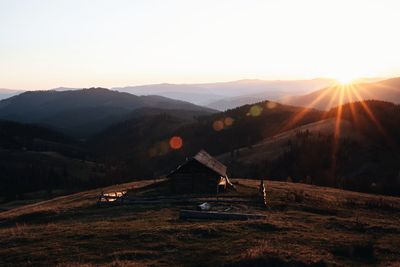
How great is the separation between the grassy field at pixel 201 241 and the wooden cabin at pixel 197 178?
1182 cm

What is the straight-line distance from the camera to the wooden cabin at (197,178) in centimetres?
4638

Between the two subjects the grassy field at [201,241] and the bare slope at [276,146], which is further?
the bare slope at [276,146]

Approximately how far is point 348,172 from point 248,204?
156ft

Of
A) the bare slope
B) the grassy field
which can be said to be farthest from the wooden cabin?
the bare slope

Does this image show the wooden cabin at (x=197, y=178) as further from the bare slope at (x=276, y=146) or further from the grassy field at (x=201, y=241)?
the bare slope at (x=276, y=146)

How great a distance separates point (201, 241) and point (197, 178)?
2420 cm

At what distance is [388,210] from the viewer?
3797cm

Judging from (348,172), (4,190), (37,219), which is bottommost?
(4,190)

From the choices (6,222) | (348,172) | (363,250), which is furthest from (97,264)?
(348,172)

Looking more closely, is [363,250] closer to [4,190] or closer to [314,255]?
[314,255]

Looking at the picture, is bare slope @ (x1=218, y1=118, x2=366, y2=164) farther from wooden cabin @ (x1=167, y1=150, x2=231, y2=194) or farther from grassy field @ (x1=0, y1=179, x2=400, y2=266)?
grassy field @ (x1=0, y1=179, x2=400, y2=266)

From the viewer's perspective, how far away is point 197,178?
47062mm

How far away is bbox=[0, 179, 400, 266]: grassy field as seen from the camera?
19938mm

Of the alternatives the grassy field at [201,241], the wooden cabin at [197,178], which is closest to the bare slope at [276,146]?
the wooden cabin at [197,178]
